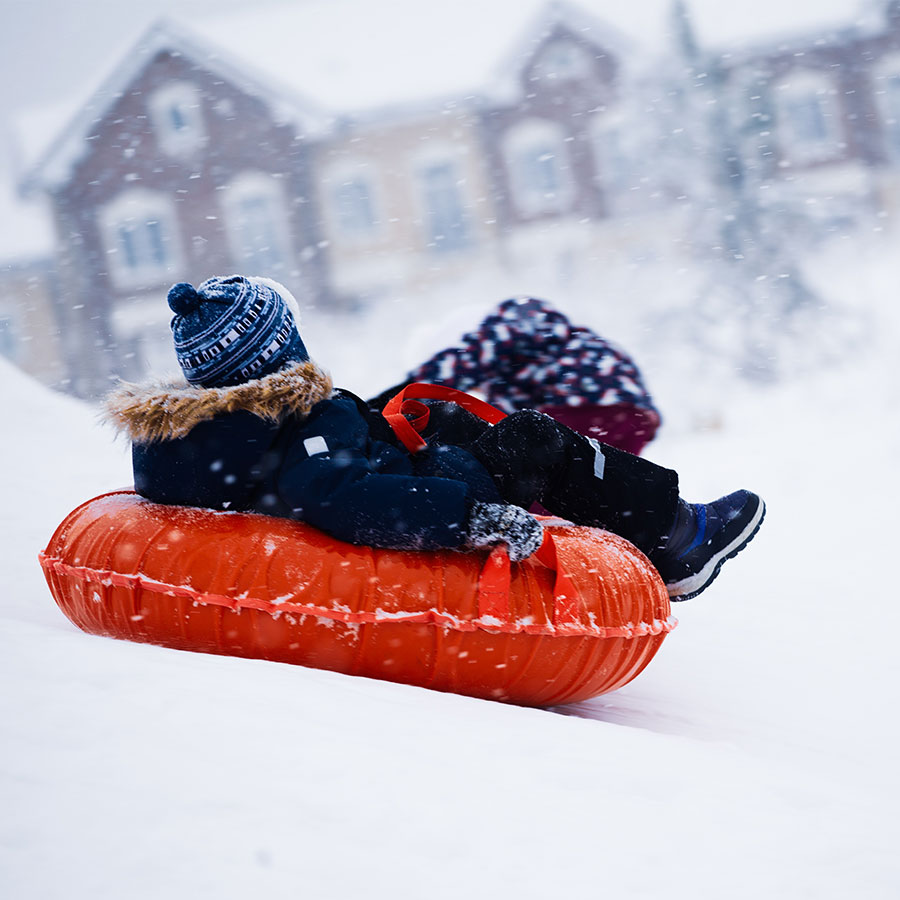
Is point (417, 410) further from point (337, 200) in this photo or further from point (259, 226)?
point (259, 226)

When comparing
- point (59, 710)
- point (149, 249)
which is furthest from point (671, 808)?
point (149, 249)

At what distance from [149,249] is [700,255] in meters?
9.59

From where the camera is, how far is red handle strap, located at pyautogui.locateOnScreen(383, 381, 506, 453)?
7.07 ft

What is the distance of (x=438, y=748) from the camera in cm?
136

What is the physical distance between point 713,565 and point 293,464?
1.08m

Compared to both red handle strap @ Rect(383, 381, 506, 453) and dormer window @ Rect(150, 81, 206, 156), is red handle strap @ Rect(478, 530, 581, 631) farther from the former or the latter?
dormer window @ Rect(150, 81, 206, 156)

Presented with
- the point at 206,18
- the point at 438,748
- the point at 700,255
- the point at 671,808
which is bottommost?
the point at 671,808

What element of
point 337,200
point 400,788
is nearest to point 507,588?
point 400,788

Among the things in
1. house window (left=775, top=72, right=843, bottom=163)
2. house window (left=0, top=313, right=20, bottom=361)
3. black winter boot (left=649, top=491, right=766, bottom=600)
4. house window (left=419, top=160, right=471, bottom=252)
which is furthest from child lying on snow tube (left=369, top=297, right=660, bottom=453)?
house window (left=0, top=313, right=20, bottom=361)

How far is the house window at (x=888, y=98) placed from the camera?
16.6m

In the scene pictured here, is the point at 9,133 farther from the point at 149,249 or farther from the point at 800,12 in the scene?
the point at 800,12

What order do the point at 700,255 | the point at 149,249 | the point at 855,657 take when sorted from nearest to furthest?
the point at 855,657, the point at 700,255, the point at 149,249

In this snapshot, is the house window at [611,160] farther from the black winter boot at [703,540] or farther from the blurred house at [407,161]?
the black winter boot at [703,540]

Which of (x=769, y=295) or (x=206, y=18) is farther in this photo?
(x=206, y=18)
